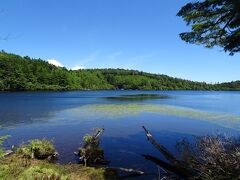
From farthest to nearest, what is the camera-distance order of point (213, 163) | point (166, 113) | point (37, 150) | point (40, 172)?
point (166, 113)
point (37, 150)
point (40, 172)
point (213, 163)

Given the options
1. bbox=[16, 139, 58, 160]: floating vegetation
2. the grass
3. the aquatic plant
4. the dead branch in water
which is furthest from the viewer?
the aquatic plant

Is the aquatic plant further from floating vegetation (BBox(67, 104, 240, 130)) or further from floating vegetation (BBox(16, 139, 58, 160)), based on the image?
floating vegetation (BBox(67, 104, 240, 130))

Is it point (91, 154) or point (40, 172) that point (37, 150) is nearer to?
point (91, 154)

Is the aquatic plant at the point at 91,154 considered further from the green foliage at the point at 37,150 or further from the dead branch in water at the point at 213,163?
the dead branch in water at the point at 213,163

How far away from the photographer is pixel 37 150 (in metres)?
17.7

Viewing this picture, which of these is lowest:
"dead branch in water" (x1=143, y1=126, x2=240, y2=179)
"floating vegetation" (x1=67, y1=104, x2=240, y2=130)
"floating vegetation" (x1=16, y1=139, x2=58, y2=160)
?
Answer: "floating vegetation" (x1=67, y1=104, x2=240, y2=130)

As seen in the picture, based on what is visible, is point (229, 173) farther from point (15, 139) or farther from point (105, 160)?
point (15, 139)

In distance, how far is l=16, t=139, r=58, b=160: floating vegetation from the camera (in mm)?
17000

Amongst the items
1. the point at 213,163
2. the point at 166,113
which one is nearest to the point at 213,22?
the point at 213,163

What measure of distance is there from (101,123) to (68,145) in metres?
13.8

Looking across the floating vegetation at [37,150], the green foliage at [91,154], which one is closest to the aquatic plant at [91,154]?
the green foliage at [91,154]

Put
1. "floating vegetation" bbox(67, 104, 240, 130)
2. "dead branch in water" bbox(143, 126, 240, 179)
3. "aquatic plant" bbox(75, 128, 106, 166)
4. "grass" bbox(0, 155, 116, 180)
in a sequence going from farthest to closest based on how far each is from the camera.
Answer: "floating vegetation" bbox(67, 104, 240, 130) → "aquatic plant" bbox(75, 128, 106, 166) → "grass" bbox(0, 155, 116, 180) → "dead branch in water" bbox(143, 126, 240, 179)

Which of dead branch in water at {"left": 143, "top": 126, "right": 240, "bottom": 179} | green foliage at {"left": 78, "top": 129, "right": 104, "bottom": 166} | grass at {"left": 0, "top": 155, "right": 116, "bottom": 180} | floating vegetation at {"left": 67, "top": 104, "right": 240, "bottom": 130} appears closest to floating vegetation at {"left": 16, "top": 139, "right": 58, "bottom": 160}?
grass at {"left": 0, "top": 155, "right": 116, "bottom": 180}

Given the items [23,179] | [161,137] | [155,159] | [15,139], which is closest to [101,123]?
[161,137]
